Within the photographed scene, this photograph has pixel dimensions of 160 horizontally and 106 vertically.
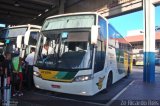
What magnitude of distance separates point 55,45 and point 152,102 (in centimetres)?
383

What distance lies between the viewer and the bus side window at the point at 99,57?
31.9 ft

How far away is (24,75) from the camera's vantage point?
12094 mm

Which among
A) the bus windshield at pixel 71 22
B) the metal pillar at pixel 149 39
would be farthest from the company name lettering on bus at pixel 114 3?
the bus windshield at pixel 71 22

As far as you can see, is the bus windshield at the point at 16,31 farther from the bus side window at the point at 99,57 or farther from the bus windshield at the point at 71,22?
the bus side window at the point at 99,57

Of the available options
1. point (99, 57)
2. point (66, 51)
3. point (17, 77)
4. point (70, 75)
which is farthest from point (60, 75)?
point (17, 77)

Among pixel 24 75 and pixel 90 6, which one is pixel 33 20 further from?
pixel 24 75

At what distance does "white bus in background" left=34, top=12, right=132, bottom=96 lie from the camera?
918 cm

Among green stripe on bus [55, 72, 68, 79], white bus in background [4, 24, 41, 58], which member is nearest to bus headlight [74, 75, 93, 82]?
green stripe on bus [55, 72, 68, 79]

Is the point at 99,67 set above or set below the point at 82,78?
above

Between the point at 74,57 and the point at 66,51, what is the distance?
0.41m

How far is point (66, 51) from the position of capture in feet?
31.7

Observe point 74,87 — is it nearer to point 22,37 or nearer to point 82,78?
point 82,78

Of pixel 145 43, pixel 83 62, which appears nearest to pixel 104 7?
pixel 145 43

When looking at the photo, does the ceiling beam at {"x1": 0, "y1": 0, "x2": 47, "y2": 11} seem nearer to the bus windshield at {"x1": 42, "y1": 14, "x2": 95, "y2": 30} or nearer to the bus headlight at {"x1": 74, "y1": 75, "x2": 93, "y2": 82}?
the bus windshield at {"x1": 42, "y1": 14, "x2": 95, "y2": 30}
